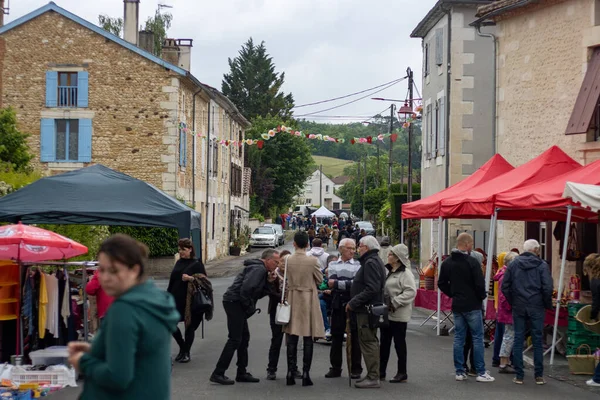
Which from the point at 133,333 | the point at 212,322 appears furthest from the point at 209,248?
the point at 133,333

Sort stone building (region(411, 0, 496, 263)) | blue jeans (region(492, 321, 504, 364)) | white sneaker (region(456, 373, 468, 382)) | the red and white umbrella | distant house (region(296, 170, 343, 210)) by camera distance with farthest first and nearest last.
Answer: distant house (region(296, 170, 343, 210)) < stone building (region(411, 0, 496, 263)) < blue jeans (region(492, 321, 504, 364)) < white sneaker (region(456, 373, 468, 382)) < the red and white umbrella

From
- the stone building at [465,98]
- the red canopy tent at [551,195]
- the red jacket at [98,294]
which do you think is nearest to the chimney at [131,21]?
the stone building at [465,98]

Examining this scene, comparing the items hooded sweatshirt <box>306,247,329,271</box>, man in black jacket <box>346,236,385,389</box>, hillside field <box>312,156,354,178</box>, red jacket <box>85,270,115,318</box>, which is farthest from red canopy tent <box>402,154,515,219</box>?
hillside field <box>312,156,354,178</box>

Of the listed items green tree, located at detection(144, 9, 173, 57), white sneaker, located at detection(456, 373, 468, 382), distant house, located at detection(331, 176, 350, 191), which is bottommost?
white sneaker, located at detection(456, 373, 468, 382)

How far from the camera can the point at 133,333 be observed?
12.4 ft

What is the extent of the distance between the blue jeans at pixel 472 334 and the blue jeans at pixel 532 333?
0.45 meters

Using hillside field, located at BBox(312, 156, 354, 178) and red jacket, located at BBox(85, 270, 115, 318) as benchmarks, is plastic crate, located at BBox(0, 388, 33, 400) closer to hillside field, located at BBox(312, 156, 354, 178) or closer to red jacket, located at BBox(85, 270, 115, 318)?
red jacket, located at BBox(85, 270, 115, 318)

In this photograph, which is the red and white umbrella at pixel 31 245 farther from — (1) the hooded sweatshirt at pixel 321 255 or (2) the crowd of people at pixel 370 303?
(1) the hooded sweatshirt at pixel 321 255

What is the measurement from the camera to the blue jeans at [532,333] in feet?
34.5

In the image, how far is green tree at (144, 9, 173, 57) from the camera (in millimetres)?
54406

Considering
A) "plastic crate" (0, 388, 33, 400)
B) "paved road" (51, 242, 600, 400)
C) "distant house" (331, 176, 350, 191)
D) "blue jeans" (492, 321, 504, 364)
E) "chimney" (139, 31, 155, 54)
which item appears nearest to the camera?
"plastic crate" (0, 388, 33, 400)

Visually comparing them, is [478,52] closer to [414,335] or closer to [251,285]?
[414,335]

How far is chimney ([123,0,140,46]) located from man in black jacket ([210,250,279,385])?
25459 mm

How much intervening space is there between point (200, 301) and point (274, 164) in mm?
56561
